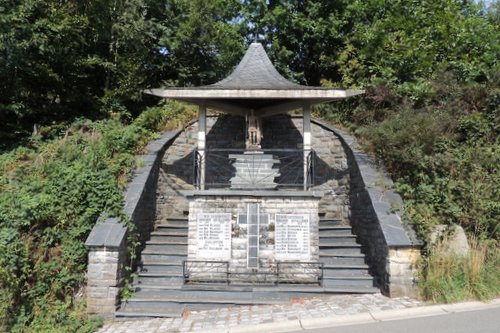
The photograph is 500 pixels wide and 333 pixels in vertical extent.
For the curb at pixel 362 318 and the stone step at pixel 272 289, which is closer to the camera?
the curb at pixel 362 318

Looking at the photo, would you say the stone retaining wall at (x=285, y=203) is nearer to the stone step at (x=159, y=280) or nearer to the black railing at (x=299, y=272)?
the stone step at (x=159, y=280)

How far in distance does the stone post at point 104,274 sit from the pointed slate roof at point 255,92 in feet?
10.8

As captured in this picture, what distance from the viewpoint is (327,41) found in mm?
15273

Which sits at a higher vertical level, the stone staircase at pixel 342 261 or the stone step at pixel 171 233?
the stone step at pixel 171 233

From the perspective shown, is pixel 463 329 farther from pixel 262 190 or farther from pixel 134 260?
pixel 134 260

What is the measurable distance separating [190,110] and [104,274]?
270 inches

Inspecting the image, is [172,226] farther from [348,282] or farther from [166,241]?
[348,282]

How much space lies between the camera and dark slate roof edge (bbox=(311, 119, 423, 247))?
6.26 metres

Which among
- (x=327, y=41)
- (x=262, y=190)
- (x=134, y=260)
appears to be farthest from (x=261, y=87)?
(x=327, y=41)

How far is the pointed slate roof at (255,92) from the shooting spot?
25.3ft

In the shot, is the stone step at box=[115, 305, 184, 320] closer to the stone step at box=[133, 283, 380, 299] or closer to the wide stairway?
the wide stairway

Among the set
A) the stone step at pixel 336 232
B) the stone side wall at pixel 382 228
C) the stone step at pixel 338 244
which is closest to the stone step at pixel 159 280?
the stone step at pixel 338 244

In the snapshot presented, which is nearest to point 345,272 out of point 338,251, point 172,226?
point 338,251

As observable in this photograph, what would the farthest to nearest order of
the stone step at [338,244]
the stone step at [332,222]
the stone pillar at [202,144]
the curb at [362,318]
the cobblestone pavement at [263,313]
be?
the stone step at [332,222], the stone pillar at [202,144], the stone step at [338,244], the cobblestone pavement at [263,313], the curb at [362,318]
